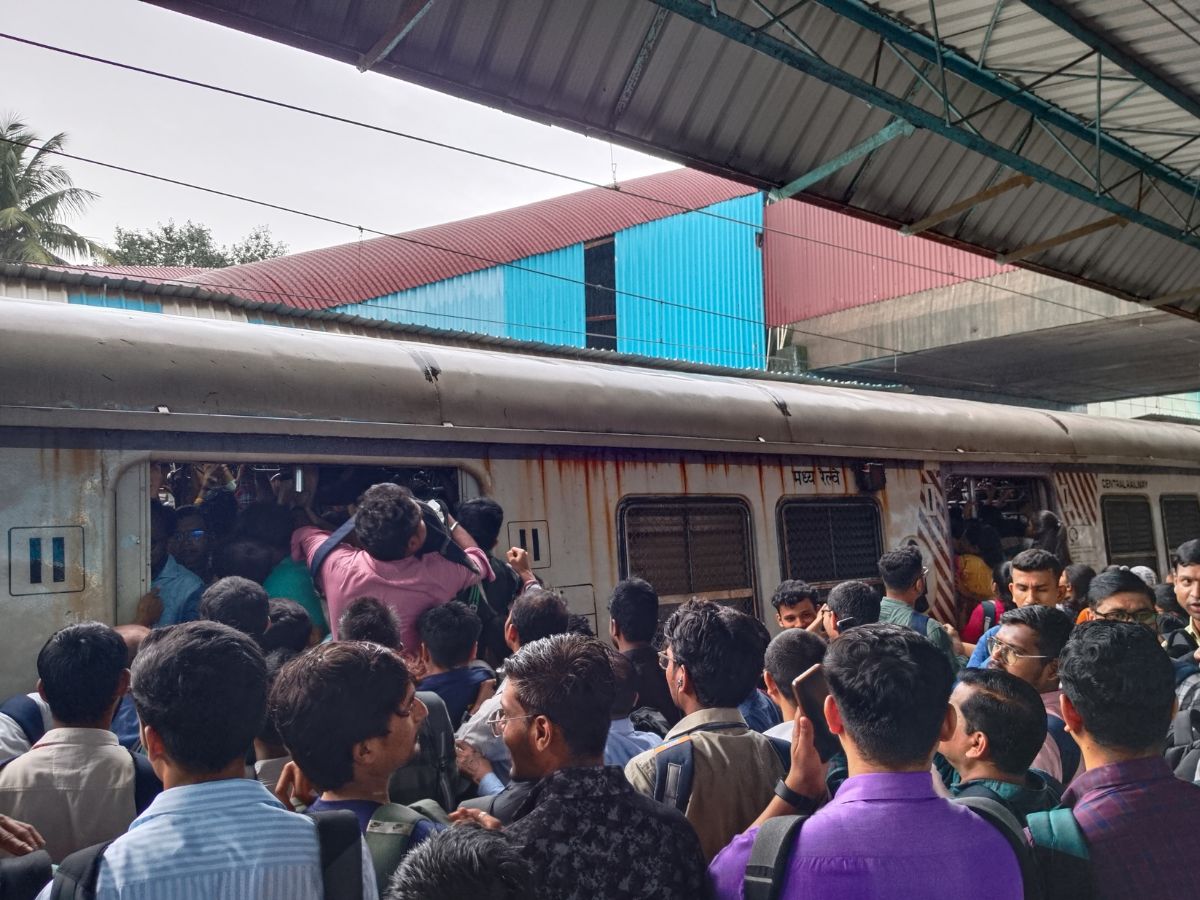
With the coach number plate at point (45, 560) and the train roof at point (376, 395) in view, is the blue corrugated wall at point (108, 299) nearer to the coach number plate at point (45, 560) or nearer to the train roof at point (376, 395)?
the train roof at point (376, 395)

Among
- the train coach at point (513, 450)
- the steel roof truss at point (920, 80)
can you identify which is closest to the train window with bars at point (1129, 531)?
the train coach at point (513, 450)

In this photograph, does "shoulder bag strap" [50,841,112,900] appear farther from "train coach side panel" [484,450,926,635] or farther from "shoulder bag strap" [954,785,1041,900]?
"train coach side panel" [484,450,926,635]

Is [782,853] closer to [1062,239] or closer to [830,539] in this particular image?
[830,539]

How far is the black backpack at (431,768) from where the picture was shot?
2389 millimetres

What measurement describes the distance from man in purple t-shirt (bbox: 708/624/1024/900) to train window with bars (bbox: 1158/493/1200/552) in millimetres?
8697

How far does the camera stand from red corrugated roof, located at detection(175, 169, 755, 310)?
1516cm

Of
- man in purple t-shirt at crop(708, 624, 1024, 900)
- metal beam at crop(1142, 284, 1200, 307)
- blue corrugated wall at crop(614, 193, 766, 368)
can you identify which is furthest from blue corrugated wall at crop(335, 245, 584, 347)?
man in purple t-shirt at crop(708, 624, 1024, 900)

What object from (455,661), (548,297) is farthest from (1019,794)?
(548,297)

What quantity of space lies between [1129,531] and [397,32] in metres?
7.50

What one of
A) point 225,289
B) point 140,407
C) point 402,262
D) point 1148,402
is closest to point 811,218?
point 402,262

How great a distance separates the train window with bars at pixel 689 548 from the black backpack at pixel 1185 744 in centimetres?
254

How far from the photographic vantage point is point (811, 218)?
62.3 ft

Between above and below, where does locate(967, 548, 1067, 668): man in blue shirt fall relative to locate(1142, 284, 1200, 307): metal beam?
below

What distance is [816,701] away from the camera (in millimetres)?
2443
